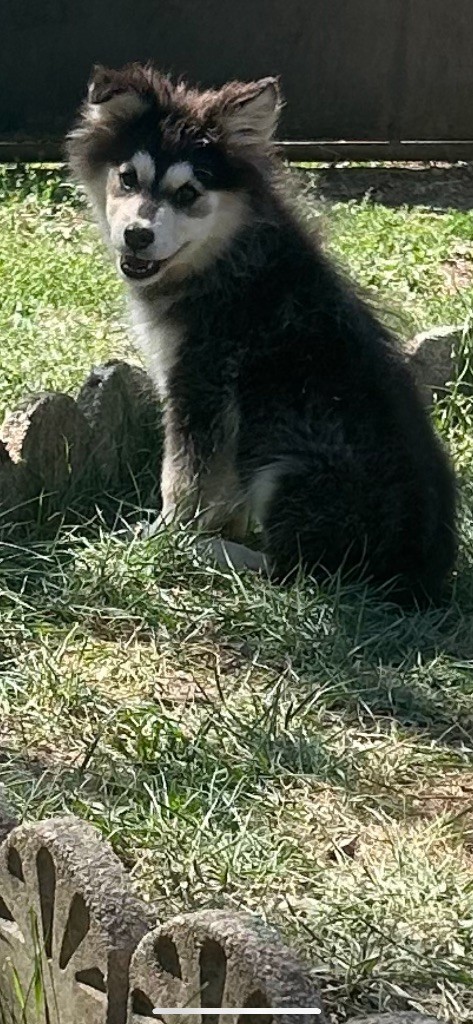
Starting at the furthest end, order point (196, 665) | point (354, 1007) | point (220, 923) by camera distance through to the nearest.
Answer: point (196, 665) < point (354, 1007) < point (220, 923)

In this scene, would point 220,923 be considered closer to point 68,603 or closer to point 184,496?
point 68,603

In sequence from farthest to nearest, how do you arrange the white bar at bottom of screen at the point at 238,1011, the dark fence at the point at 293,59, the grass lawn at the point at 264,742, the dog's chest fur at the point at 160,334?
the dark fence at the point at 293,59 < the dog's chest fur at the point at 160,334 < the grass lawn at the point at 264,742 < the white bar at bottom of screen at the point at 238,1011

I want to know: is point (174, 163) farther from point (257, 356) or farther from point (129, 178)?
point (257, 356)

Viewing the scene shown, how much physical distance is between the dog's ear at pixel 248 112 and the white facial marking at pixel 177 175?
0.23 metres

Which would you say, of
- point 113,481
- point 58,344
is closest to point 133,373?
point 113,481

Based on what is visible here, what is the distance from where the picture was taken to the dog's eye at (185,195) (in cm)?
561

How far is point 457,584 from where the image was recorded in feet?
18.5

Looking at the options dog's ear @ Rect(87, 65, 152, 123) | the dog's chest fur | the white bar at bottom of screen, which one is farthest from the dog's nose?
the white bar at bottom of screen

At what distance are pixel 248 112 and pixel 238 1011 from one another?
4070 mm

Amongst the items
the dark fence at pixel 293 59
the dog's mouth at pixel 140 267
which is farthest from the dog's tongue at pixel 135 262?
the dark fence at pixel 293 59

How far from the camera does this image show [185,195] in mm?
5625

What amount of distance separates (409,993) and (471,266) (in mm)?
6118

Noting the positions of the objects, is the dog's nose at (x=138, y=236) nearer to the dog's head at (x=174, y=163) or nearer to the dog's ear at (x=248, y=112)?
the dog's head at (x=174, y=163)

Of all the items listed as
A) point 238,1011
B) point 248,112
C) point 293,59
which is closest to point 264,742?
point 238,1011
